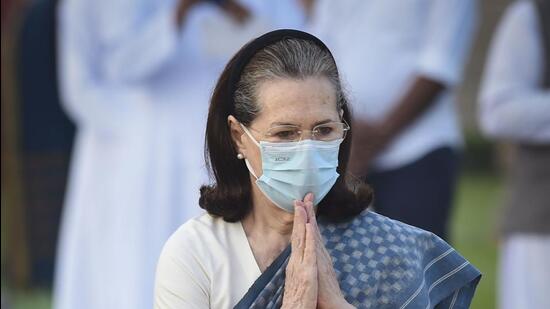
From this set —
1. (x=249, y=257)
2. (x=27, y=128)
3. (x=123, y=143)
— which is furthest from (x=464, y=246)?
(x=249, y=257)

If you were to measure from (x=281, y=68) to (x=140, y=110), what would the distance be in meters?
3.69

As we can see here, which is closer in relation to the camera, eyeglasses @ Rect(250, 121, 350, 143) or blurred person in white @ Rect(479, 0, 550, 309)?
eyeglasses @ Rect(250, 121, 350, 143)

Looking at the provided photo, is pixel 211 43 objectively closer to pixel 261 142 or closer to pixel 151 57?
pixel 151 57

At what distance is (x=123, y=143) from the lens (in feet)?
25.0

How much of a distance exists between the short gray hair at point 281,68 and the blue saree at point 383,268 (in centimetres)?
31

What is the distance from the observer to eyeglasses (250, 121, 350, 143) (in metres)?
3.87

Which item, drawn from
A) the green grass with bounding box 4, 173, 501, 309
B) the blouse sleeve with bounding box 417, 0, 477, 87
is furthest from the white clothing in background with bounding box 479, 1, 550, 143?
the green grass with bounding box 4, 173, 501, 309

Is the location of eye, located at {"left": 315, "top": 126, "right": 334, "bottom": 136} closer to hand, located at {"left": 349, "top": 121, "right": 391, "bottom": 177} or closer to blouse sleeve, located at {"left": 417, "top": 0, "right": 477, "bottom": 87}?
hand, located at {"left": 349, "top": 121, "right": 391, "bottom": 177}

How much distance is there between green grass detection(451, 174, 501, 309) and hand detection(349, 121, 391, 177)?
3.62 metres

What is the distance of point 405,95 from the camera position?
6586mm

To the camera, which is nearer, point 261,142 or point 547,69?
point 261,142

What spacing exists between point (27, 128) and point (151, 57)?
331 centimetres

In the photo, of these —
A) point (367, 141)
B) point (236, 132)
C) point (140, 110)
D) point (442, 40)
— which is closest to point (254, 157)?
point (236, 132)

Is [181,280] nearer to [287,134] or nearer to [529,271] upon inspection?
[287,134]
